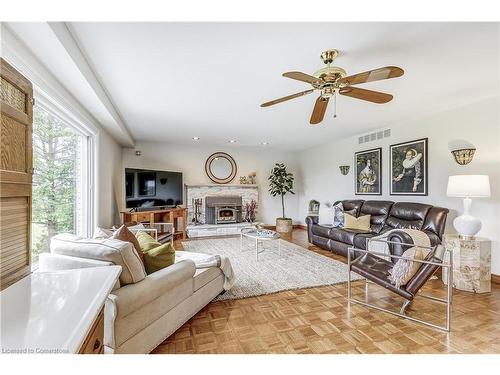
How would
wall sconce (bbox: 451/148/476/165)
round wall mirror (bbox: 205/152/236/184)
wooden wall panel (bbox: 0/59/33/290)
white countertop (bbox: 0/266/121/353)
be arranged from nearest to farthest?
white countertop (bbox: 0/266/121/353)
wooden wall panel (bbox: 0/59/33/290)
wall sconce (bbox: 451/148/476/165)
round wall mirror (bbox: 205/152/236/184)

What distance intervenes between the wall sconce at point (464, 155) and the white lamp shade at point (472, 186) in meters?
0.55

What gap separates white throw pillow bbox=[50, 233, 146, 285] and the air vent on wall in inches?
183

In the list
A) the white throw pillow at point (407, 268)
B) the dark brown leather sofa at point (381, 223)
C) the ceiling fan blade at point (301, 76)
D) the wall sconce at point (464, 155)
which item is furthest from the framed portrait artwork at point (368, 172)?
the ceiling fan blade at point (301, 76)

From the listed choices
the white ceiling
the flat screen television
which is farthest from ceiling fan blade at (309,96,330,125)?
the flat screen television

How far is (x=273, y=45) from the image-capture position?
1959 mm

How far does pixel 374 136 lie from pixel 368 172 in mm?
716

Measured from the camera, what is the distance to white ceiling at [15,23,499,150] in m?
1.79

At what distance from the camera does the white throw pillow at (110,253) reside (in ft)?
5.28

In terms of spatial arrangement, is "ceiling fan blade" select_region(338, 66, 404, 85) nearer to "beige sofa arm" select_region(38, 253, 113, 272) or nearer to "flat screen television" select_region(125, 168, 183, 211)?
"beige sofa arm" select_region(38, 253, 113, 272)

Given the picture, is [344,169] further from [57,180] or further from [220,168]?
[57,180]

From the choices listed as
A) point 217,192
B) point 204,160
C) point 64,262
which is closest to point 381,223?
point 217,192

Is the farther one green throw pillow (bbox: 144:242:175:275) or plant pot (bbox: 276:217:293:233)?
plant pot (bbox: 276:217:293:233)
